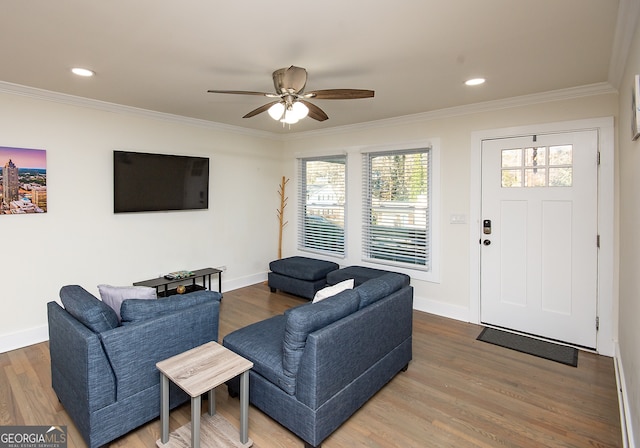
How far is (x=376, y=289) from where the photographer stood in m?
2.64

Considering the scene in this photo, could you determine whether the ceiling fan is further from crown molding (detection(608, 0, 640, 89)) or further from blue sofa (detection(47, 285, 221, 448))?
blue sofa (detection(47, 285, 221, 448))

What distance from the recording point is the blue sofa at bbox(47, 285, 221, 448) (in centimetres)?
196

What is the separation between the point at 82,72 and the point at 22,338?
104 inches

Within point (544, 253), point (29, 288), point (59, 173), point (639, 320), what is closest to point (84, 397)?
point (29, 288)

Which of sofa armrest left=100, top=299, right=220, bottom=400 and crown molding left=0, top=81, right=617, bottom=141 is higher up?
crown molding left=0, top=81, right=617, bottom=141

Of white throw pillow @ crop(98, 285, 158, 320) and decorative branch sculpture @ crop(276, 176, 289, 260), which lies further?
decorative branch sculpture @ crop(276, 176, 289, 260)

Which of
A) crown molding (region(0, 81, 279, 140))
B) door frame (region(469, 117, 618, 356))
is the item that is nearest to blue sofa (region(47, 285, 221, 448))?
crown molding (region(0, 81, 279, 140))

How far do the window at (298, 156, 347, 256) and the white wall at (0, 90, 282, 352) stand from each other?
0.92 m

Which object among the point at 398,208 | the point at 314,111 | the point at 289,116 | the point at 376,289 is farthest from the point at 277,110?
the point at 398,208

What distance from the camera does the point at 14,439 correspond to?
2139mm

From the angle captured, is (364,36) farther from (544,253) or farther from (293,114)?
(544,253)

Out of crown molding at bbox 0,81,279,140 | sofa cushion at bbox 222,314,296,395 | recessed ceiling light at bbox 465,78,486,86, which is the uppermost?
crown molding at bbox 0,81,279,140

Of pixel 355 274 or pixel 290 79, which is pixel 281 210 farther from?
pixel 290 79

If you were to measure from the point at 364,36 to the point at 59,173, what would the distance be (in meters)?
3.40
